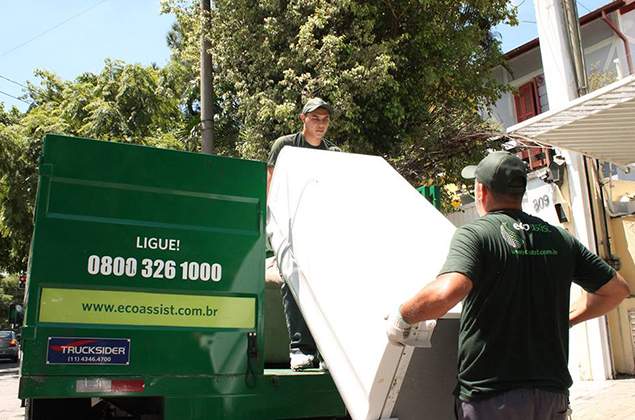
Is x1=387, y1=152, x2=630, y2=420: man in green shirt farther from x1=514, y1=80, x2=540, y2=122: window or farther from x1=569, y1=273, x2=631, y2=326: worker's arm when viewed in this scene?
x1=514, y1=80, x2=540, y2=122: window

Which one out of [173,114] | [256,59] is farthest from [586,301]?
[173,114]

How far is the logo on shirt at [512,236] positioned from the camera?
2.35 meters

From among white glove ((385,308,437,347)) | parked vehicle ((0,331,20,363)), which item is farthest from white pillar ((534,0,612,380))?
parked vehicle ((0,331,20,363))

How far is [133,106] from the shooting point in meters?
15.1

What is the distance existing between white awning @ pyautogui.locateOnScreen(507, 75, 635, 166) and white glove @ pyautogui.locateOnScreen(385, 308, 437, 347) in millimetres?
4203

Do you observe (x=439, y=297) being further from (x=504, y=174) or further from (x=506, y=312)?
(x=504, y=174)

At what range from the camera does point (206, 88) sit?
11.2 meters

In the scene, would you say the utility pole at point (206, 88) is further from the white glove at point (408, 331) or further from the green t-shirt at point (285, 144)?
the white glove at point (408, 331)

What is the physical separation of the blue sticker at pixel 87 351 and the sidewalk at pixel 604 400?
4536 mm

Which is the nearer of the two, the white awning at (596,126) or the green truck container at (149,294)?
the green truck container at (149,294)

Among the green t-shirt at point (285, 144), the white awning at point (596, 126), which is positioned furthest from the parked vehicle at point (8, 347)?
the green t-shirt at point (285, 144)

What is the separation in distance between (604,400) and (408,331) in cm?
499

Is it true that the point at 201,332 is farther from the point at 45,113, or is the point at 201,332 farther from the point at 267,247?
the point at 45,113

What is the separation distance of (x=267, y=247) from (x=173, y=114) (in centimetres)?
1382
